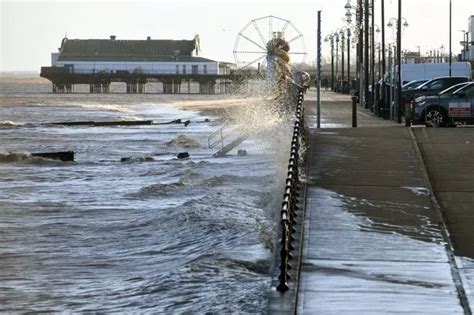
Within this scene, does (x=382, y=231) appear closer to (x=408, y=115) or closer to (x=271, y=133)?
(x=408, y=115)

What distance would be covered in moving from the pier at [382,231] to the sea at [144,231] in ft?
2.09

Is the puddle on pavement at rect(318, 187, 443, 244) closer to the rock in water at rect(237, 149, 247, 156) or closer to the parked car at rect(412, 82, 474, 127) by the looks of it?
the parked car at rect(412, 82, 474, 127)

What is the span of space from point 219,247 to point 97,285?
7.86 ft

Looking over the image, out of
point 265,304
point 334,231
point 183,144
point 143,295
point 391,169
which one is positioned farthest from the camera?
point 183,144

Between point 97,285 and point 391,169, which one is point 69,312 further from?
point 391,169

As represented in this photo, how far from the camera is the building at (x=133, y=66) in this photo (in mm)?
175125

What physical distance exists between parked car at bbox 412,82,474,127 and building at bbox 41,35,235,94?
146 metres

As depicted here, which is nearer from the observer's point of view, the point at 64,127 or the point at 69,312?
the point at 69,312

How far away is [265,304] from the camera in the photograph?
9.37 meters

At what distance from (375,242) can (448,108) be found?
17.6m

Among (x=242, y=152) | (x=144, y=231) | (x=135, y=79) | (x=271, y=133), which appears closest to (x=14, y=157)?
(x=242, y=152)

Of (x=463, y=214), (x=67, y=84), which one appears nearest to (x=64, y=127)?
(x=463, y=214)

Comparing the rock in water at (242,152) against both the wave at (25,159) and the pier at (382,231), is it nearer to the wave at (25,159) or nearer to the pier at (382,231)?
the wave at (25,159)

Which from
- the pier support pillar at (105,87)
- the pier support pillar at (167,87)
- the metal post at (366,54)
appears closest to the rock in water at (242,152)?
the metal post at (366,54)
